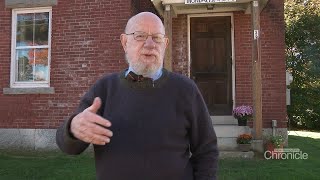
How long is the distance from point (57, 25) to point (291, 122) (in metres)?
13.7

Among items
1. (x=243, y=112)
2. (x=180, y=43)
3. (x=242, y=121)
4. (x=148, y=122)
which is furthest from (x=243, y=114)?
(x=148, y=122)

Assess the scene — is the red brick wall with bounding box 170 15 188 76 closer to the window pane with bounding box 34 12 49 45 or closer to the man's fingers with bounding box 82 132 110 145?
the window pane with bounding box 34 12 49 45

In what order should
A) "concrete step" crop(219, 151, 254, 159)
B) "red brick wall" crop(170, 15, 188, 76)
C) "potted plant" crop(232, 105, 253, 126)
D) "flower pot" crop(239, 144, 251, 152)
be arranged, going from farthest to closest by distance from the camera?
"red brick wall" crop(170, 15, 188, 76) → "potted plant" crop(232, 105, 253, 126) → "flower pot" crop(239, 144, 251, 152) → "concrete step" crop(219, 151, 254, 159)

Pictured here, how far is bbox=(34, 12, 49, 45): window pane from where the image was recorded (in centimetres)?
961

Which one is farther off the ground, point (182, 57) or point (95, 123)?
point (182, 57)

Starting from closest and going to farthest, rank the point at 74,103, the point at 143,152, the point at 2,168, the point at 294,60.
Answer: the point at 143,152
the point at 2,168
the point at 74,103
the point at 294,60

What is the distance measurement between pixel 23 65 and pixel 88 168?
13.4 ft

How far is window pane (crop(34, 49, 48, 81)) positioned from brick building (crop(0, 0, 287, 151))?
0.9 inches

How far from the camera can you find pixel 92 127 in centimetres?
184

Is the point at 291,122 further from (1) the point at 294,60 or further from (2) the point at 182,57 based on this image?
(2) the point at 182,57

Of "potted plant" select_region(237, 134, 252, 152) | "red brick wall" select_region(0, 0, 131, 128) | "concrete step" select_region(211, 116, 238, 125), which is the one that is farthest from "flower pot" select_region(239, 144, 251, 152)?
"red brick wall" select_region(0, 0, 131, 128)

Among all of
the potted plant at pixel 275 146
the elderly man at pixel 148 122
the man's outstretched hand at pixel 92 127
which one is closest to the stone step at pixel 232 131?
the potted plant at pixel 275 146

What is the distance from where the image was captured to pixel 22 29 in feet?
32.1

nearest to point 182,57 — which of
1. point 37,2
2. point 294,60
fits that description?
point 37,2
